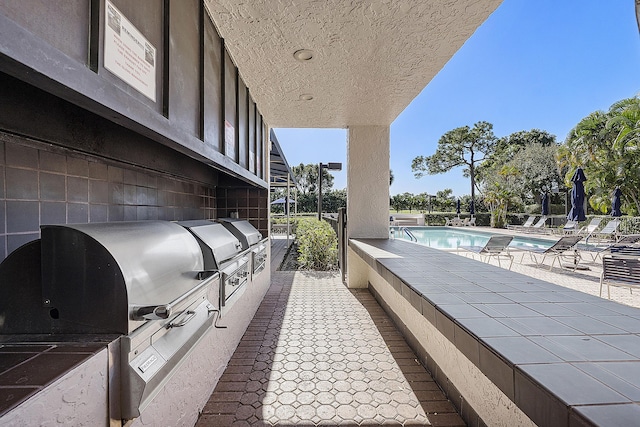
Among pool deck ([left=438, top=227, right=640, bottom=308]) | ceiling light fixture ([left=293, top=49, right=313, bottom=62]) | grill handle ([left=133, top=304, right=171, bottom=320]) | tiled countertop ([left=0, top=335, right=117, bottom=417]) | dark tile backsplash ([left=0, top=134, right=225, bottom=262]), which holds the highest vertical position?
ceiling light fixture ([left=293, top=49, right=313, bottom=62])

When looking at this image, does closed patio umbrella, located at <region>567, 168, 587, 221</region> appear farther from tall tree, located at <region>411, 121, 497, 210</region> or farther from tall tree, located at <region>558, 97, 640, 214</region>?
tall tree, located at <region>411, 121, 497, 210</region>

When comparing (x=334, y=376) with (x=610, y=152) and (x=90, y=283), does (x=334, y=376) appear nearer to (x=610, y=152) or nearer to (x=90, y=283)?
(x=90, y=283)

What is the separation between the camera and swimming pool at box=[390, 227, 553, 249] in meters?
12.1

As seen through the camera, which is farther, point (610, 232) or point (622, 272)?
point (610, 232)

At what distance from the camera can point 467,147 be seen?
26.7 m

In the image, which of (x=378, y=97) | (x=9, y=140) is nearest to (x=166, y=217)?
(x=9, y=140)

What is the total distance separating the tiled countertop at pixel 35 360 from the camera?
0.75m

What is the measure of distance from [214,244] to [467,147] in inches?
1147

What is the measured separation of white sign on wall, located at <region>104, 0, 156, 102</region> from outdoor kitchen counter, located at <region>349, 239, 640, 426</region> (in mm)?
1934

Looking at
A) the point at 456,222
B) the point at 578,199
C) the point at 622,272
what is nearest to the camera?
the point at 622,272

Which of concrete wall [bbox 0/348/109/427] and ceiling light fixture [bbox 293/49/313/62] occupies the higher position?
ceiling light fixture [bbox 293/49/313/62]

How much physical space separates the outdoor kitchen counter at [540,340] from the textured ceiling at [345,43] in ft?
6.96

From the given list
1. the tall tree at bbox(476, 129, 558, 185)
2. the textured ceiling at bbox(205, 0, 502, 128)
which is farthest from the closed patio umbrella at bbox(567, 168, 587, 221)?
the tall tree at bbox(476, 129, 558, 185)

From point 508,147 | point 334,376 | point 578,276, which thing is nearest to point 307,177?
point 508,147
